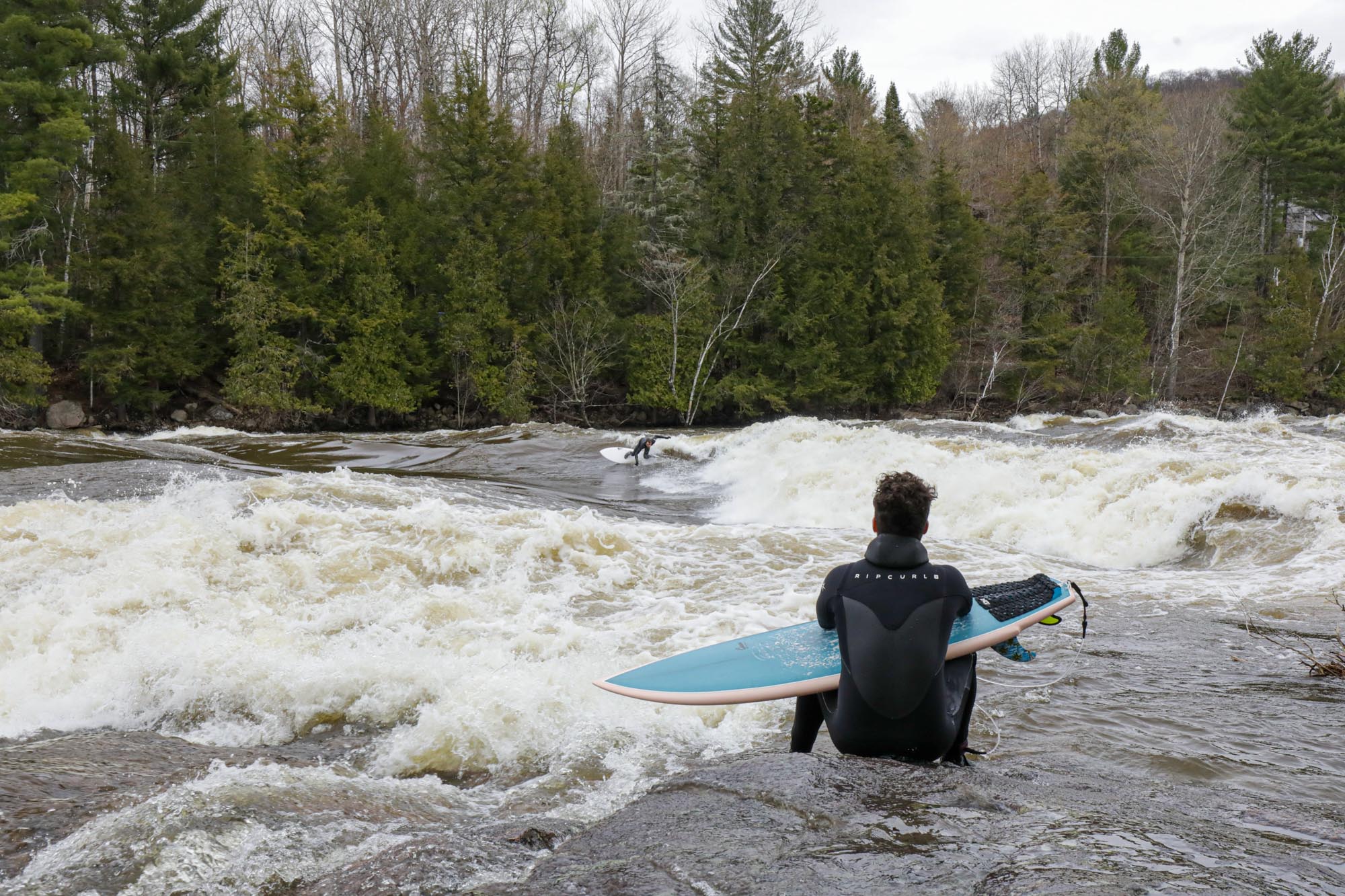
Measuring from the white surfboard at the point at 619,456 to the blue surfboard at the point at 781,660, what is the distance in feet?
33.4

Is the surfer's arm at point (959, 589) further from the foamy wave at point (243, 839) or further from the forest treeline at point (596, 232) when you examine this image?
the forest treeline at point (596, 232)

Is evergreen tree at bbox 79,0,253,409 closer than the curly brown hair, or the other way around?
the curly brown hair

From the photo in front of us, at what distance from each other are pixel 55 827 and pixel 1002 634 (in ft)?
10.4

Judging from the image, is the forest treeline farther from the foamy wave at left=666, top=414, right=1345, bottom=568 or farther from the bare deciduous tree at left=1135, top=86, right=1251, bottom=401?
the foamy wave at left=666, top=414, right=1345, bottom=568

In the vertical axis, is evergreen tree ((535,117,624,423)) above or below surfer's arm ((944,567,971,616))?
above

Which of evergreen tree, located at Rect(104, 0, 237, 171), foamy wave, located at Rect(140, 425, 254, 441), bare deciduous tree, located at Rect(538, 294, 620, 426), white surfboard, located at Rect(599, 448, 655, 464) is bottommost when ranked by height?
white surfboard, located at Rect(599, 448, 655, 464)

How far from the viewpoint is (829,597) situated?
9.74 ft

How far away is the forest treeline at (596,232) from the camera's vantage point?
19875 millimetres

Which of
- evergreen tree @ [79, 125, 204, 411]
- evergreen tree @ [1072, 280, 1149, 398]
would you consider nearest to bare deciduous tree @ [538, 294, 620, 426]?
evergreen tree @ [79, 125, 204, 411]

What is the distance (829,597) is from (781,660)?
1.62 feet

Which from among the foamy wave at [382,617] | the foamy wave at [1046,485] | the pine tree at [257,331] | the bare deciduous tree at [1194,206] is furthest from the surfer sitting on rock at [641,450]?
the bare deciduous tree at [1194,206]

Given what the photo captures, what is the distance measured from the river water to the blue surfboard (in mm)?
354

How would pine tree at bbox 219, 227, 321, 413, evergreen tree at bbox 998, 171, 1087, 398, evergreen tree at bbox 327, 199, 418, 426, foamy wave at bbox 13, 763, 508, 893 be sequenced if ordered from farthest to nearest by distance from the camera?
evergreen tree at bbox 998, 171, 1087, 398 → evergreen tree at bbox 327, 199, 418, 426 → pine tree at bbox 219, 227, 321, 413 → foamy wave at bbox 13, 763, 508, 893

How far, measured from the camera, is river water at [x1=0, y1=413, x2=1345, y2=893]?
2.38 meters
